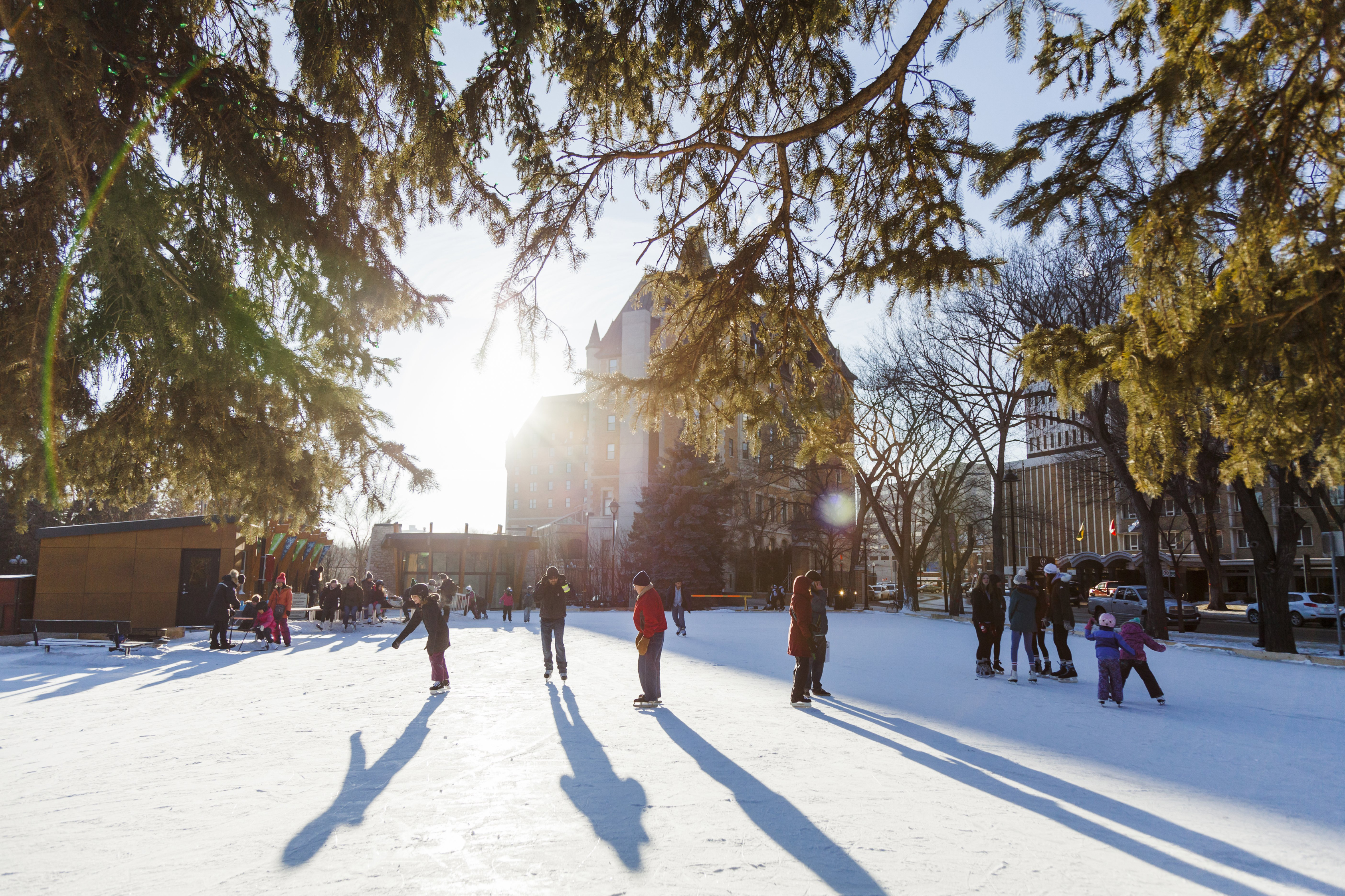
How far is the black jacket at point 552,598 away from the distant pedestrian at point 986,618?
6205 mm

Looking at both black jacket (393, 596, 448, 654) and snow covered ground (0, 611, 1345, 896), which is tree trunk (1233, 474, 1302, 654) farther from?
black jacket (393, 596, 448, 654)

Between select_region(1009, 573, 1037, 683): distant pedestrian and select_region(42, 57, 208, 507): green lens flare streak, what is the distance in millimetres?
11591

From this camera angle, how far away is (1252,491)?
18.3 meters

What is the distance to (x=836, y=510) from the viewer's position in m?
46.4

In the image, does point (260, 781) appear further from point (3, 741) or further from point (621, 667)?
point (621, 667)

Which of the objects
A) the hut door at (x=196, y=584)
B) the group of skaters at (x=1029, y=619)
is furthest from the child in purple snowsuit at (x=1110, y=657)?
the hut door at (x=196, y=584)

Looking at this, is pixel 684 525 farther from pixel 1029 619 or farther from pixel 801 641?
pixel 801 641

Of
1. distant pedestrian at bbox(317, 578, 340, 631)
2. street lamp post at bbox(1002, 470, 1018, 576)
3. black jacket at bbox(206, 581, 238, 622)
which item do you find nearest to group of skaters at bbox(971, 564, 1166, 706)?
street lamp post at bbox(1002, 470, 1018, 576)

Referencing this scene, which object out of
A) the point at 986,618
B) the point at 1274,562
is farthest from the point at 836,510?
the point at 986,618

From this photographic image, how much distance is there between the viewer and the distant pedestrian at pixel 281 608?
17.4m

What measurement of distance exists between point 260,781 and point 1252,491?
20.6m

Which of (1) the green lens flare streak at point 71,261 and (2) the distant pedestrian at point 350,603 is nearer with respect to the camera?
(1) the green lens flare streak at point 71,261

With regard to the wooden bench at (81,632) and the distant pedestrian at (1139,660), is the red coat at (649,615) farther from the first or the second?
the wooden bench at (81,632)

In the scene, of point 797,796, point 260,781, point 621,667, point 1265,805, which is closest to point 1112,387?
point 621,667
